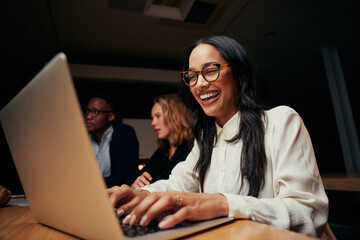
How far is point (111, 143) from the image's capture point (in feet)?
8.13

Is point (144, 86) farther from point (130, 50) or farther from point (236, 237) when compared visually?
point (236, 237)

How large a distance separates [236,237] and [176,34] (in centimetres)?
357

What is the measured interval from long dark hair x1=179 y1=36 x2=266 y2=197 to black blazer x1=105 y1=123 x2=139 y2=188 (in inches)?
50.6

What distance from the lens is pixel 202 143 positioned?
1156 millimetres

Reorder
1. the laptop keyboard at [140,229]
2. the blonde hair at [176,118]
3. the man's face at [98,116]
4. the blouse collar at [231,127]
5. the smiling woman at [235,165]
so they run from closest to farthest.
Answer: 1. the laptop keyboard at [140,229]
2. the smiling woman at [235,165]
3. the blouse collar at [231,127]
4. the blonde hair at [176,118]
5. the man's face at [98,116]

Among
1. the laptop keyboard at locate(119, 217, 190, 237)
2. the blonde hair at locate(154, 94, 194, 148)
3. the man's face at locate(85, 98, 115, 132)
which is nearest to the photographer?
the laptop keyboard at locate(119, 217, 190, 237)

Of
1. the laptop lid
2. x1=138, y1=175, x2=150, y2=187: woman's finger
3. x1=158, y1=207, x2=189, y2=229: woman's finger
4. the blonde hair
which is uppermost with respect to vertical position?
the blonde hair

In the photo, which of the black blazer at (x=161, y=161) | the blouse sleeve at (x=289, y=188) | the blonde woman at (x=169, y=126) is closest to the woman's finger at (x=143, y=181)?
the black blazer at (x=161, y=161)

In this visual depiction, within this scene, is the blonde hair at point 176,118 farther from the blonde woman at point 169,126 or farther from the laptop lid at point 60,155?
the laptop lid at point 60,155

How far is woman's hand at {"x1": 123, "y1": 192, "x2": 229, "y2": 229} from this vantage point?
0.49 meters

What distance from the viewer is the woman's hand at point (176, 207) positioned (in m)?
0.49

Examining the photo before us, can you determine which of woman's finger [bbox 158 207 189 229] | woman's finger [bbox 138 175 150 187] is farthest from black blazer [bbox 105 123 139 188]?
woman's finger [bbox 158 207 189 229]

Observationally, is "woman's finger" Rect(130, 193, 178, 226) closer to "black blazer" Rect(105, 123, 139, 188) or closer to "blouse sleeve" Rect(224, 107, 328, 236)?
"blouse sleeve" Rect(224, 107, 328, 236)

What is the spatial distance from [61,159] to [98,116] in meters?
2.42
